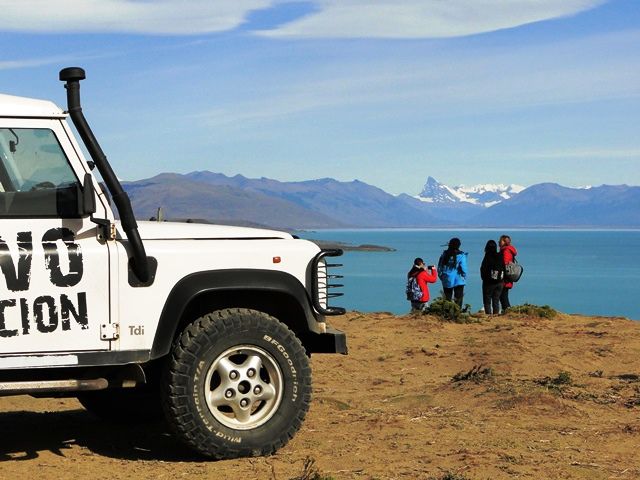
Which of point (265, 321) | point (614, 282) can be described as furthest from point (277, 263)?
point (614, 282)

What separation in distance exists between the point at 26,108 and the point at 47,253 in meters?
0.93

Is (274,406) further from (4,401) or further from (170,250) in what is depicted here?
(4,401)

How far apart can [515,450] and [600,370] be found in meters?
5.66

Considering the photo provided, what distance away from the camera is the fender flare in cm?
717

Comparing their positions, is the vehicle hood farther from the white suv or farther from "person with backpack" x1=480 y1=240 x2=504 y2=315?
"person with backpack" x1=480 y1=240 x2=504 y2=315

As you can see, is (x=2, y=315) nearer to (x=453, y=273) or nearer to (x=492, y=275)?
(x=453, y=273)

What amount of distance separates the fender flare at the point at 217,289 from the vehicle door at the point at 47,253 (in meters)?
0.38

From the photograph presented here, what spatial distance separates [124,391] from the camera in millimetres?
8695

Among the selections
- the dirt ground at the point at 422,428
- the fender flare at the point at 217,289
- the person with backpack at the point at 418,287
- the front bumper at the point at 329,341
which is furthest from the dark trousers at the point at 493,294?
the fender flare at the point at 217,289

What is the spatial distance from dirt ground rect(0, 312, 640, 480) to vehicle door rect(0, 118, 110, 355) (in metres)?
0.98

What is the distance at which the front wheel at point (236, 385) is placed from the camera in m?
7.27

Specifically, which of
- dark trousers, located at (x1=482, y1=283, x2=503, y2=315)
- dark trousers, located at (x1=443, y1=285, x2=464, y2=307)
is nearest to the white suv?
dark trousers, located at (x1=443, y1=285, x2=464, y2=307)

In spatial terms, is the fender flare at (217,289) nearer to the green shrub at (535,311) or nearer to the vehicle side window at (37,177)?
the vehicle side window at (37,177)

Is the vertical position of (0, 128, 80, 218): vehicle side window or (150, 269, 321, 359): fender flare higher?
(0, 128, 80, 218): vehicle side window
